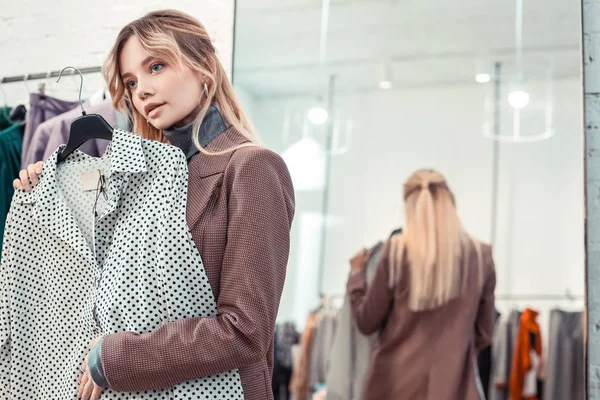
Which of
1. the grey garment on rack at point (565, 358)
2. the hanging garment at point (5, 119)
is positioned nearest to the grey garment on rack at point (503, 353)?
the grey garment on rack at point (565, 358)

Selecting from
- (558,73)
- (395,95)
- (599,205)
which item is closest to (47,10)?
(395,95)

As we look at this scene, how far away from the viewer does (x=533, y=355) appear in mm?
2400

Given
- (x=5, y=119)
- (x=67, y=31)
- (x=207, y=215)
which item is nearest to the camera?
(x=207, y=215)

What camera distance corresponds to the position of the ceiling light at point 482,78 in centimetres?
254

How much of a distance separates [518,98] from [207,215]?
4.06 ft

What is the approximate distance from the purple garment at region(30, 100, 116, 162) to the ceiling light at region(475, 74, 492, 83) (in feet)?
3.75

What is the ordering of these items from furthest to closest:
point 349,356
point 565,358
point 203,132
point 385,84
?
point 385,84 < point 349,356 < point 565,358 < point 203,132

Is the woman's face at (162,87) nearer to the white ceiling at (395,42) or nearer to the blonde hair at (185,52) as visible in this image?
the blonde hair at (185,52)

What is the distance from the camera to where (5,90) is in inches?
124

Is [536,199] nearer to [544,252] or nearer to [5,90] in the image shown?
[544,252]

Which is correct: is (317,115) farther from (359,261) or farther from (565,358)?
(565,358)

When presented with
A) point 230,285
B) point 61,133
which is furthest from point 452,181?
point 61,133

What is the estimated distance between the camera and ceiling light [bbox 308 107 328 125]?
270 centimetres

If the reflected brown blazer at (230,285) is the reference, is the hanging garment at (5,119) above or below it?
above
